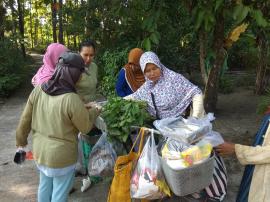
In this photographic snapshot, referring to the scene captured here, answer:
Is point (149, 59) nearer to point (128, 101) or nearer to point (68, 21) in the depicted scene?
point (128, 101)

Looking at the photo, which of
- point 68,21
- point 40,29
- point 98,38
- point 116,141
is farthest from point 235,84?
point 40,29

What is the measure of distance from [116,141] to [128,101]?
1.18 ft

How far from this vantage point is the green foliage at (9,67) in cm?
949

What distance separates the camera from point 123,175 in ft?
9.36

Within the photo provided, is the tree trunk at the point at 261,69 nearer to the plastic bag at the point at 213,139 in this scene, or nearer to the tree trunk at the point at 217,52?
the tree trunk at the point at 217,52

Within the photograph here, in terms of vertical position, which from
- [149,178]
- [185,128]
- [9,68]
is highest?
[185,128]

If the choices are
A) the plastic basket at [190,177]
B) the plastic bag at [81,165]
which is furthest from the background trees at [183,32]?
the plastic bag at [81,165]

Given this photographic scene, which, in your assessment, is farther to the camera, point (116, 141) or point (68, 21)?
point (68, 21)

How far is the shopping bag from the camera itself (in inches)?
112

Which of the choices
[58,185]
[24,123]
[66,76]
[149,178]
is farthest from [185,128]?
[24,123]

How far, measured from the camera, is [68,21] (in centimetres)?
1040

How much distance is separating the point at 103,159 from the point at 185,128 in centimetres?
96

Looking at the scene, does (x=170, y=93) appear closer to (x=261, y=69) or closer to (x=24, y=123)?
(x=24, y=123)

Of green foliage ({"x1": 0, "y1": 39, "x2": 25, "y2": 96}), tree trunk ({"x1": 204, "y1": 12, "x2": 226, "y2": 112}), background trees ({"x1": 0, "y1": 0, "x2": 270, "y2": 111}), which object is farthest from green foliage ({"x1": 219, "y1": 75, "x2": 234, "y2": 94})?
green foliage ({"x1": 0, "y1": 39, "x2": 25, "y2": 96})
